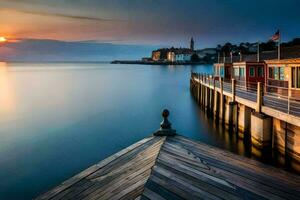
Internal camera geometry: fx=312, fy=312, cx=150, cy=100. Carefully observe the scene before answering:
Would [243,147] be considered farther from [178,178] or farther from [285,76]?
[178,178]

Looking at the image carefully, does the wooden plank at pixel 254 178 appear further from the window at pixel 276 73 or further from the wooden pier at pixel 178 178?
the window at pixel 276 73

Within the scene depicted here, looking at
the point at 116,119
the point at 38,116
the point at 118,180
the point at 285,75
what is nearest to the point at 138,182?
the point at 118,180

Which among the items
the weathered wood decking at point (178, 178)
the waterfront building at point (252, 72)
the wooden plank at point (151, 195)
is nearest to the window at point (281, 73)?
the waterfront building at point (252, 72)

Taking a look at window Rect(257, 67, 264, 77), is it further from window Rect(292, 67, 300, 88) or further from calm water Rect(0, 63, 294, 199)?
window Rect(292, 67, 300, 88)

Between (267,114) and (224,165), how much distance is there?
912 centimetres

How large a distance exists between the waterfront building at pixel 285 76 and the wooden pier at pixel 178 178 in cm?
1091

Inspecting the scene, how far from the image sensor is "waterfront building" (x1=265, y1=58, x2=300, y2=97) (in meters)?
18.0

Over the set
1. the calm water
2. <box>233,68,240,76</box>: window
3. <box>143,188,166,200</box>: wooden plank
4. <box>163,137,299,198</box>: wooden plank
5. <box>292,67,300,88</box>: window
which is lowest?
the calm water

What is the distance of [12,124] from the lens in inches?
1294

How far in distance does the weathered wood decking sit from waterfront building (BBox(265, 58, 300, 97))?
35.6 ft

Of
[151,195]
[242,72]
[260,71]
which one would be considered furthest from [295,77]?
[151,195]

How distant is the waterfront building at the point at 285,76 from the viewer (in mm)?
18047

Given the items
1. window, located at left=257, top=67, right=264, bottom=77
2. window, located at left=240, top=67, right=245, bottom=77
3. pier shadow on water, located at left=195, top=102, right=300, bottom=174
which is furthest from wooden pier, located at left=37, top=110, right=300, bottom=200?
window, located at left=240, top=67, right=245, bottom=77

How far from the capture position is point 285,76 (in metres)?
20.0
